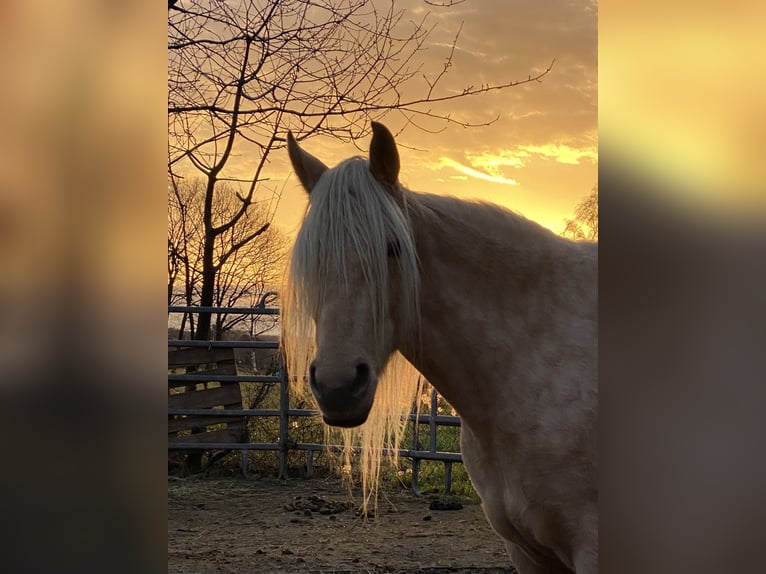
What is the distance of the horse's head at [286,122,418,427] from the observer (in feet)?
3.98

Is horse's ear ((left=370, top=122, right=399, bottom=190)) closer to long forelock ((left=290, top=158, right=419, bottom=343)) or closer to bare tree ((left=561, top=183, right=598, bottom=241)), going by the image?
long forelock ((left=290, top=158, right=419, bottom=343))

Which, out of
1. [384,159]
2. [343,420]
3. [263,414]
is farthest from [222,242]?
[343,420]

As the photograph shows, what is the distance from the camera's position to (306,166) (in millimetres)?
1489

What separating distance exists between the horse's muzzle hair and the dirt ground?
2.57 metres

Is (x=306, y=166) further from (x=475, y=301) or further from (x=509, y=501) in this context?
(x=509, y=501)

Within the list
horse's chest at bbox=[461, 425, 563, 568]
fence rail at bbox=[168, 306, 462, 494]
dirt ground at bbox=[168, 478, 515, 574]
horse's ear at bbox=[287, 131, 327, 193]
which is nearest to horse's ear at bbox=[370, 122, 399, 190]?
horse's ear at bbox=[287, 131, 327, 193]

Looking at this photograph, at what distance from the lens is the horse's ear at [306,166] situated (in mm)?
1472

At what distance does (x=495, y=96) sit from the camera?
9.97 feet

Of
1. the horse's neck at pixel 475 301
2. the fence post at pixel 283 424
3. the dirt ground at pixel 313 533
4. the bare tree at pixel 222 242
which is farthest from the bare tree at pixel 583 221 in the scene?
the fence post at pixel 283 424
